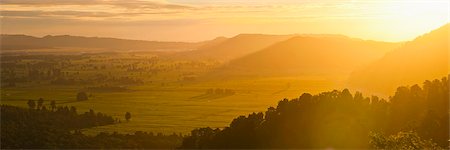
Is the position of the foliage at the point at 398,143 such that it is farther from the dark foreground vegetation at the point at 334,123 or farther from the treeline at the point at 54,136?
the treeline at the point at 54,136

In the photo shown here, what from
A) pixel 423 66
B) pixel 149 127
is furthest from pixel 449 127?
pixel 423 66

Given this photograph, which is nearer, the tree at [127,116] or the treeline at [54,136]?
the treeline at [54,136]

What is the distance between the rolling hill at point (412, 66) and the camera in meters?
76.2

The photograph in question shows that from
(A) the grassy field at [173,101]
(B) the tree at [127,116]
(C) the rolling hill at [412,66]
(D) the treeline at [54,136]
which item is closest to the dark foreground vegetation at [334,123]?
(D) the treeline at [54,136]

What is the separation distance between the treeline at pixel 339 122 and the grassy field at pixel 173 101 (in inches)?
1101

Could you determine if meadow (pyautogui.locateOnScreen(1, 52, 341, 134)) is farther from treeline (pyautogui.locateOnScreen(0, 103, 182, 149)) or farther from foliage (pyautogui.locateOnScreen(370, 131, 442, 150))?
foliage (pyautogui.locateOnScreen(370, 131, 442, 150))

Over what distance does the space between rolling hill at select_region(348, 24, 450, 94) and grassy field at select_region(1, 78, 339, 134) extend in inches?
370

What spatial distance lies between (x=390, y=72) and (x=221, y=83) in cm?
4687

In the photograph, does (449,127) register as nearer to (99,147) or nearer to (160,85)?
(99,147)

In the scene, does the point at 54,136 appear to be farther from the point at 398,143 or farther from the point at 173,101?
the point at 173,101

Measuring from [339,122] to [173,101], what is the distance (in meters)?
62.8

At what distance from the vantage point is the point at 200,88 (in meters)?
115

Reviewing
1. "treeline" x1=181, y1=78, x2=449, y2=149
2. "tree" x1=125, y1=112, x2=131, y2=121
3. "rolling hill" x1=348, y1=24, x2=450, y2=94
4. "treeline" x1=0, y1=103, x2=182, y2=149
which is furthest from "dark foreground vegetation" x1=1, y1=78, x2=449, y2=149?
"rolling hill" x1=348, y1=24, x2=450, y2=94

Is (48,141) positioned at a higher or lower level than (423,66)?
lower
